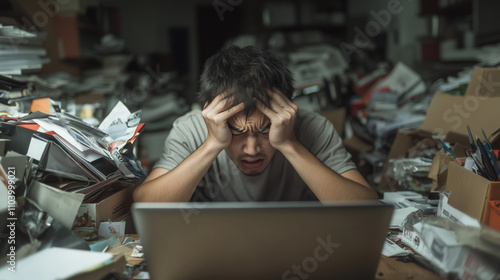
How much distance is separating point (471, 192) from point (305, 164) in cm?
45

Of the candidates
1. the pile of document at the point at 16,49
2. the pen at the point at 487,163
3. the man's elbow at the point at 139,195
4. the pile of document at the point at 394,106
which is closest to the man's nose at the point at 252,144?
the man's elbow at the point at 139,195

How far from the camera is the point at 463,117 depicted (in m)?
1.65

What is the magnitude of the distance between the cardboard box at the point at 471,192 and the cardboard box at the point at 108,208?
3.18 ft

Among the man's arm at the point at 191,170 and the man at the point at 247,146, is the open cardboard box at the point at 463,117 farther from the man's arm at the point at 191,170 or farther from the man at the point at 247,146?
the man's arm at the point at 191,170

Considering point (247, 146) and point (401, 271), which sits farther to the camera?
point (247, 146)

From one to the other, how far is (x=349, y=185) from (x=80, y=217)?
768 millimetres

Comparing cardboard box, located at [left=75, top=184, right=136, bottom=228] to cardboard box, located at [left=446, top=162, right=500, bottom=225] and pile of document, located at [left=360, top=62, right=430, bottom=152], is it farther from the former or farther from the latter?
pile of document, located at [left=360, top=62, right=430, bottom=152]

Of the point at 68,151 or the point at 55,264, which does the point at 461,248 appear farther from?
the point at 68,151

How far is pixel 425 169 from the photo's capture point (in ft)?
5.53

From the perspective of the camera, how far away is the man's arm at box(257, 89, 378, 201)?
1.22 meters

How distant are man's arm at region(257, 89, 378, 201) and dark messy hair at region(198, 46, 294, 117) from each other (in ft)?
0.14

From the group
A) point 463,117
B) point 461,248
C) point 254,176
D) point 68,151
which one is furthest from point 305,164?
point 463,117

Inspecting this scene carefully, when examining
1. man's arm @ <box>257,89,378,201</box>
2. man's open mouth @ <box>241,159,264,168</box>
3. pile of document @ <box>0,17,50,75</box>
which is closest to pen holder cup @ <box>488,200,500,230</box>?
man's arm @ <box>257,89,378,201</box>

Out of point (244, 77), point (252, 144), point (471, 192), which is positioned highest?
point (244, 77)
